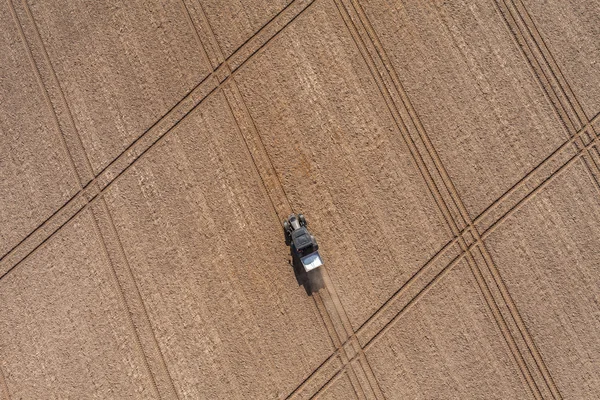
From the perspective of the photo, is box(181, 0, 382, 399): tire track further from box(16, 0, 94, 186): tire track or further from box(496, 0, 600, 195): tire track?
box(496, 0, 600, 195): tire track

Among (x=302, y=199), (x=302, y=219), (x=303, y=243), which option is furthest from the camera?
(x=302, y=199)

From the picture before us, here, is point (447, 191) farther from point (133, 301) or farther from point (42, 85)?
point (42, 85)

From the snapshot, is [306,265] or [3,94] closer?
[306,265]

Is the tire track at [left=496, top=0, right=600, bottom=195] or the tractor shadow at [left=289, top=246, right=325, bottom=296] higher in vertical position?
the tire track at [left=496, top=0, right=600, bottom=195]

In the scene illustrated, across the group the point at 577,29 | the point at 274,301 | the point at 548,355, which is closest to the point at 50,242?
the point at 274,301

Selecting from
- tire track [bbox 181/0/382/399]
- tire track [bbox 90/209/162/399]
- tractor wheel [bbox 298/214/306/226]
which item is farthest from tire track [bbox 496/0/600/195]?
tire track [bbox 90/209/162/399]

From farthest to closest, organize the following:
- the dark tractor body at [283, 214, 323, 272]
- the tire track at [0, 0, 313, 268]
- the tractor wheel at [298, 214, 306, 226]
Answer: the tire track at [0, 0, 313, 268]
the tractor wheel at [298, 214, 306, 226]
the dark tractor body at [283, 214, 323, 272]

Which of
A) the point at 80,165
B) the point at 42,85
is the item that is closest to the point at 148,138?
the point at 80,165

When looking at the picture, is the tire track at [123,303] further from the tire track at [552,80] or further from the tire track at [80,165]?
the tire track at [552,80]

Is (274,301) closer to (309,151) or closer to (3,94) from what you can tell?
(309,151)
